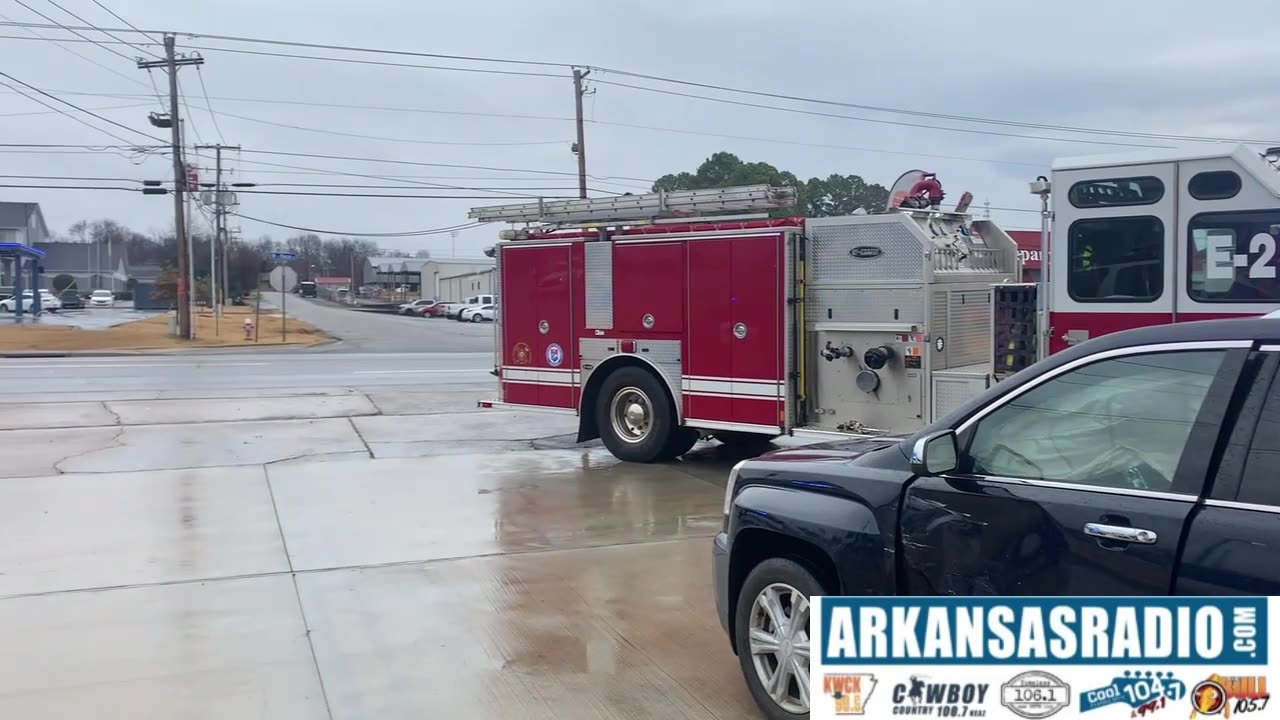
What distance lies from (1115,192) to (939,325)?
6.14ft

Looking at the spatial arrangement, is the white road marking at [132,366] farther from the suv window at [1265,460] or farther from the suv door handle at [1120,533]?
the suv window at [1265,460]

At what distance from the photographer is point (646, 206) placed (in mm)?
11641

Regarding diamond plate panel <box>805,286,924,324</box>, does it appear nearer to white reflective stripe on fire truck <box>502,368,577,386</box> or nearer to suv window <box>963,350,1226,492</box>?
white reflective stripe on fire truck <box>502,368,577,386</box>

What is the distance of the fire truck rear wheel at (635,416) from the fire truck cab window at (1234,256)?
17.0 feet

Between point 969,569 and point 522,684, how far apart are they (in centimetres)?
241

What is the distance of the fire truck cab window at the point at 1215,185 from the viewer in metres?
8.16

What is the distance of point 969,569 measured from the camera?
379 cm

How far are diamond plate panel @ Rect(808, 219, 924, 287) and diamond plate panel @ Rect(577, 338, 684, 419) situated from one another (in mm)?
1727

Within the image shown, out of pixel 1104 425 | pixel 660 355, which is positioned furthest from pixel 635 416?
→ pixel 1104 425

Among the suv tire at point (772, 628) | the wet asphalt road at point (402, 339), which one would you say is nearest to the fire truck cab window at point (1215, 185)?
the suv tire at point (772, 628)

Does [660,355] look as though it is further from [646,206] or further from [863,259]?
[863,259]

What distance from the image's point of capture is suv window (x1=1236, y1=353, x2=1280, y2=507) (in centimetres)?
306

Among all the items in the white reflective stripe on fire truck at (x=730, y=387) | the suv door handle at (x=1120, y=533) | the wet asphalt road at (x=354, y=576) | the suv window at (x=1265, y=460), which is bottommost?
the wet asphalt road at (x=354, y=576)

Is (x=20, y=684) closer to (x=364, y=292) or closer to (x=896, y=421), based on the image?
(x=896, y=421)
